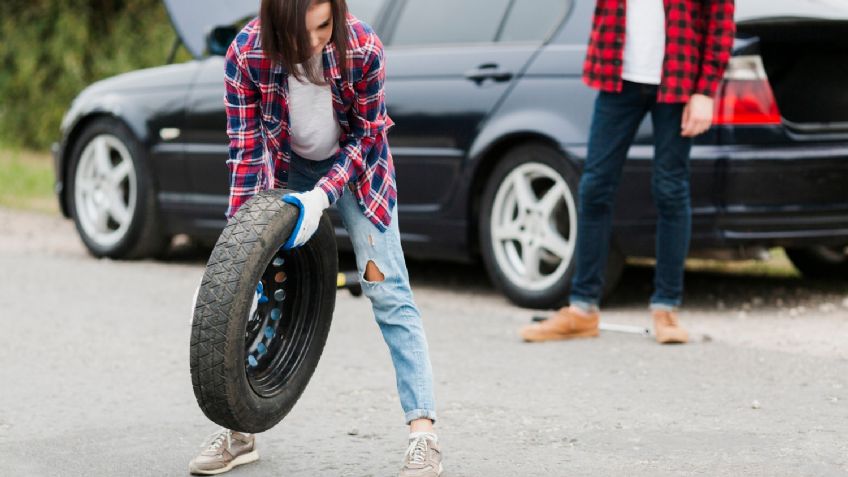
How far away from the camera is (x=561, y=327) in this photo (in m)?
6.07

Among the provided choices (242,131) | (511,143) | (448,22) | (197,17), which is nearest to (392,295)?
(242,131)

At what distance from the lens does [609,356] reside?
5.77 metres

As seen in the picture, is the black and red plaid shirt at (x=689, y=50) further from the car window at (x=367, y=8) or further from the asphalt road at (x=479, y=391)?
the car window at (x=367, y=8)

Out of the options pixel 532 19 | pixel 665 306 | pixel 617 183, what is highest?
pixel 532 19

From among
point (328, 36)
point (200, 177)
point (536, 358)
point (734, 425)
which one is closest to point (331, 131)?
point (328, 36)

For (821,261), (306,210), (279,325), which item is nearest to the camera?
(306,210)

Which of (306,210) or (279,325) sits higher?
(306,210)

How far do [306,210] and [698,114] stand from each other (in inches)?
91.8

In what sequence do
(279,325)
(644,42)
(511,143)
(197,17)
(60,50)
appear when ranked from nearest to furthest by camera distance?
(279,325) → (644,42) → (511,143) → (197,17) → (60,50)

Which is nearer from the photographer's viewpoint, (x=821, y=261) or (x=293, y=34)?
(x=293, y=34)

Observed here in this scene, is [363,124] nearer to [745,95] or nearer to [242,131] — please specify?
[242,131]

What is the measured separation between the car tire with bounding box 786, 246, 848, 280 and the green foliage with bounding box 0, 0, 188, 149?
7.49m

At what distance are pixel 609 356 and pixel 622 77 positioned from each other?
1.07m

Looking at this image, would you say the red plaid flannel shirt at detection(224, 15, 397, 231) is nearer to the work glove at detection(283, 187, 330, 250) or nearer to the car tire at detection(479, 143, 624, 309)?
the work glove at detection(283, 187, 330, 250)
